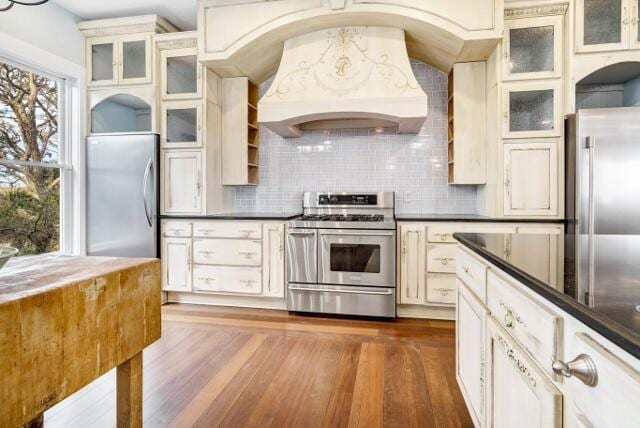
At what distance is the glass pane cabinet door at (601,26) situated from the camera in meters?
2.78

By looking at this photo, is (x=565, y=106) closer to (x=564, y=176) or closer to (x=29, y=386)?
(x=564, y=176)

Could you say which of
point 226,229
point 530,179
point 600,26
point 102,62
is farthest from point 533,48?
point 102,62

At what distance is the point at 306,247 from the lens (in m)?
3.28

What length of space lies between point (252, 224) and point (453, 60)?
7.88 ft

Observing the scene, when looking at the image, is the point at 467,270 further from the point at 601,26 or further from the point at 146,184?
the point at 146,184

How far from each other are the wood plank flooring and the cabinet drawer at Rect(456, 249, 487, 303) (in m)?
0.71

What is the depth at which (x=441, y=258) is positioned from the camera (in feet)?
10.3

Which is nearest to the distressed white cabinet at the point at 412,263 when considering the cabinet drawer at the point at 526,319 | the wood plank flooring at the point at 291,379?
the wood plank flooring at the point at 291,379

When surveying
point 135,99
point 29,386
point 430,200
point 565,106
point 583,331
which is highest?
point 135,99

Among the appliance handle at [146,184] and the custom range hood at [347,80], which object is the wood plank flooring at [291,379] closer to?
the appliance handle at [146,184]

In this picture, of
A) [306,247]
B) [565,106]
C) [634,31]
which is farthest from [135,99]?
[634,31]

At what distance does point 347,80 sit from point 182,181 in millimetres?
1882

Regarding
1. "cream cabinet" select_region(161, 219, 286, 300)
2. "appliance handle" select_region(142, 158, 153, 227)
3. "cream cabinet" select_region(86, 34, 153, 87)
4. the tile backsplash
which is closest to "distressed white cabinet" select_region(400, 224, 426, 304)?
the tile backsplash

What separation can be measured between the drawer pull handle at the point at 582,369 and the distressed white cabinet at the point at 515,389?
0.16m
